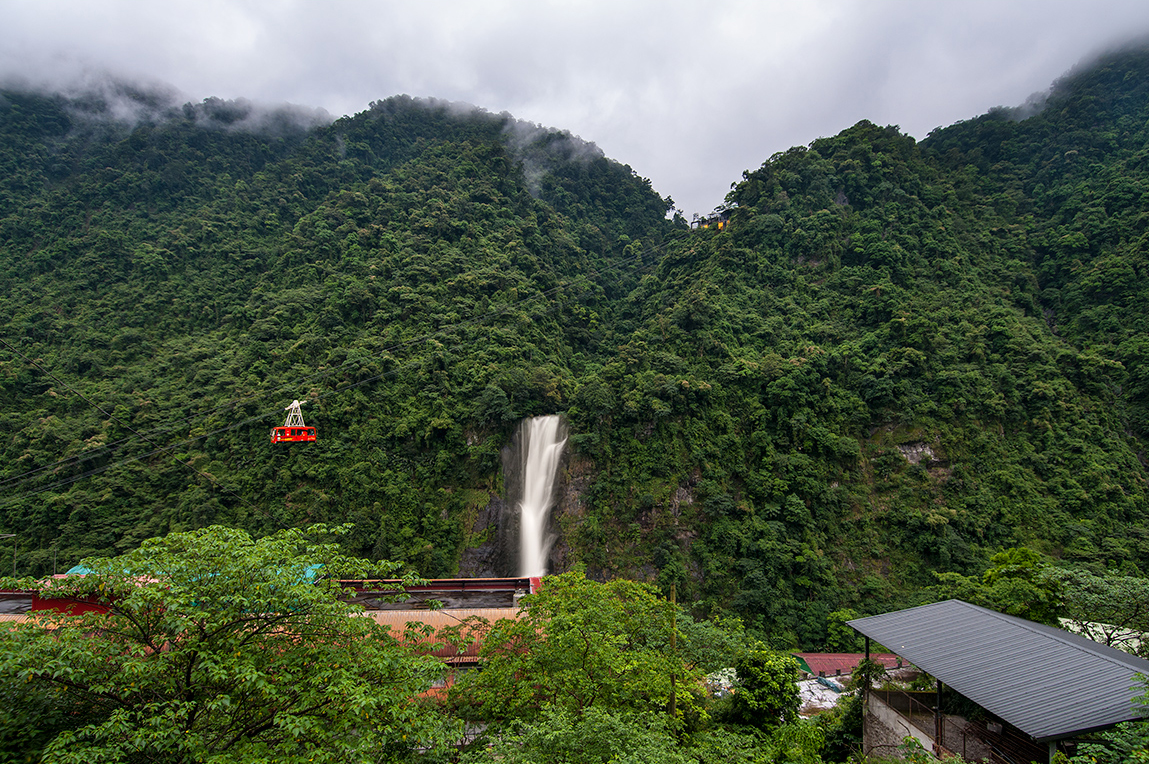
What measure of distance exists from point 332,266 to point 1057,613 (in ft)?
157

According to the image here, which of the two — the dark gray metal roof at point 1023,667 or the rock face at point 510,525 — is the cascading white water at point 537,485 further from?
the dark gray metal roof at point 1023,667

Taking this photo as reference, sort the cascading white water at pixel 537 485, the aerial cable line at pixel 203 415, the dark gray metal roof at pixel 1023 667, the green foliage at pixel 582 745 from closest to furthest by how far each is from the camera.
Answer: the green foliage at pixel 582 745 → the dark gray metal roof at pixel 1023 667 → the aerial cable line at pixel 203 415 → the cascading white water at pixel 537 485

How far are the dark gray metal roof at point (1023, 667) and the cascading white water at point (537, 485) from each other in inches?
817

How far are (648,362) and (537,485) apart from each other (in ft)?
37.5

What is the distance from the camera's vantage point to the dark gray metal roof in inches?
332

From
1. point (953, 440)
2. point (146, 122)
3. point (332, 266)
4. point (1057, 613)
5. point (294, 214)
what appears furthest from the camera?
point (146, 122)

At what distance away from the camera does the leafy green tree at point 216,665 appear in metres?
5.61

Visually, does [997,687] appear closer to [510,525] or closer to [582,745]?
[582,745]

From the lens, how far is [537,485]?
32250mm

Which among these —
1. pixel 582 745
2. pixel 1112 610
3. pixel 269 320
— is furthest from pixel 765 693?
pixel 269 320

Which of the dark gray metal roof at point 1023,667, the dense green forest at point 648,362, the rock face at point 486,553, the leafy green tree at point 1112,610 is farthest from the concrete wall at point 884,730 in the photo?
the rock face at point 486,553

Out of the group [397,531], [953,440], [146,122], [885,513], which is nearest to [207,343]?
[397,531]

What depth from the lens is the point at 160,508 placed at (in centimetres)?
2967

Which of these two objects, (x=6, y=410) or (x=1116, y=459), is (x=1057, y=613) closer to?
(x=1116, y=459)
